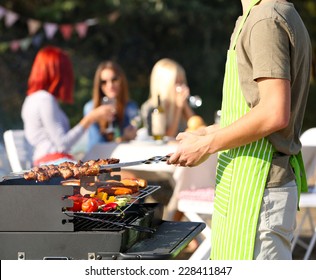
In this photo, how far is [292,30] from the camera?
2.43m

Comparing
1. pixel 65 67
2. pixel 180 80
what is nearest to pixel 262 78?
pixel 65 67

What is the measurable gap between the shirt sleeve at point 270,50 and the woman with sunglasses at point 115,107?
420cm

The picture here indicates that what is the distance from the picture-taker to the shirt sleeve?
2383mm

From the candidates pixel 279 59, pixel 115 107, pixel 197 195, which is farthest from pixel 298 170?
pixel 115 107

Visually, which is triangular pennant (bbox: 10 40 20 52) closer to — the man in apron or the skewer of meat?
the skewer of meat

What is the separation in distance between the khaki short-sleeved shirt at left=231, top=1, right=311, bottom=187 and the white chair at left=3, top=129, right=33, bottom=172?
11.0 feet

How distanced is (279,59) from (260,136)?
0.23 m

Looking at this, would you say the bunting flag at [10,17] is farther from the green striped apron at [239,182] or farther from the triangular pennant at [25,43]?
the green striped apron at [239,182]

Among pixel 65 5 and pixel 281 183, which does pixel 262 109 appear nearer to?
pixel 281 183

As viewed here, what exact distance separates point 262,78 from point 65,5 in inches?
614

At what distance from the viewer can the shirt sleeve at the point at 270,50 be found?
2383 millimetres

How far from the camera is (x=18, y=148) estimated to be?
18.9ft

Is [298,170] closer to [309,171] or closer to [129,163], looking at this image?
[129,163]

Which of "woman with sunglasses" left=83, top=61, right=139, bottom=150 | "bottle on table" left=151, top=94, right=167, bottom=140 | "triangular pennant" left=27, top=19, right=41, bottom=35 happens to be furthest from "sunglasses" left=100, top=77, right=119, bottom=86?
"triangular pennant" left=27, top=19, right=41, bottom=35
